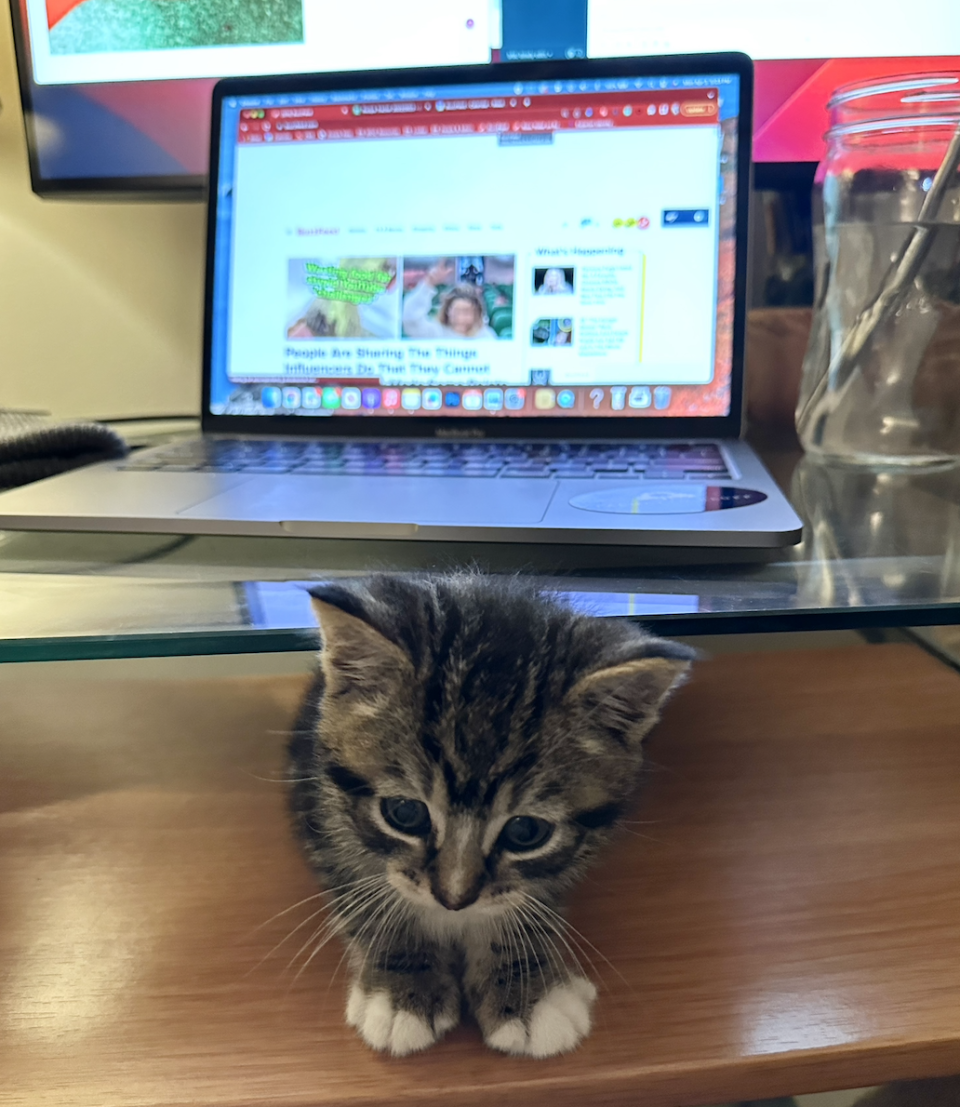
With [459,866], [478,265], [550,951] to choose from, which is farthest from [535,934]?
[478,265]

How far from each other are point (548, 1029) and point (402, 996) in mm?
81

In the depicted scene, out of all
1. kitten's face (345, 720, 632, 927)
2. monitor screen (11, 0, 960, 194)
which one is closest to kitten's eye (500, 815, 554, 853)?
kitten's face (345, 720, 632, 927)

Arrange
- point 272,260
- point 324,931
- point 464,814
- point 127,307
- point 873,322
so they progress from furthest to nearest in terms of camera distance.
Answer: point 127,307, point 272,260, point 873,322, point 324,931, point 464,814

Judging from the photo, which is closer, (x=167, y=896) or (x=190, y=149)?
(x=167, y=896)

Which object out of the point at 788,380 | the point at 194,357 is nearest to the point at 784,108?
the point at 788,380

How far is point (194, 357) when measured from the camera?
1.01 m

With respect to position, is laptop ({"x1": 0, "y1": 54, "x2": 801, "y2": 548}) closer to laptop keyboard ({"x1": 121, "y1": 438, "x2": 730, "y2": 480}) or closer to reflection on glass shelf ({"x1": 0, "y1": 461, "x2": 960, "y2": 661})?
laptop keyboard ({"x1": 121, "y1": 438, "x2": 730, "y2": 480})

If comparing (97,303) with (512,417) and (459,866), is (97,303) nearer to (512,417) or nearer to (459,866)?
(512,417)

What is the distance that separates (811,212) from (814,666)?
506 millimetres

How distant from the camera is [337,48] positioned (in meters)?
0.84

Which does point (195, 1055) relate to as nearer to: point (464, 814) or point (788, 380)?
point (464, 814)

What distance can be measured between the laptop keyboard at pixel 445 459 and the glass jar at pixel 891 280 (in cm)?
15

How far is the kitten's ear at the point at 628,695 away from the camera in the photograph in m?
0.37

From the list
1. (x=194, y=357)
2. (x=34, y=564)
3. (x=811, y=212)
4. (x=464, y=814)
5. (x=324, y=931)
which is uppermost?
(x=811, y=212)
